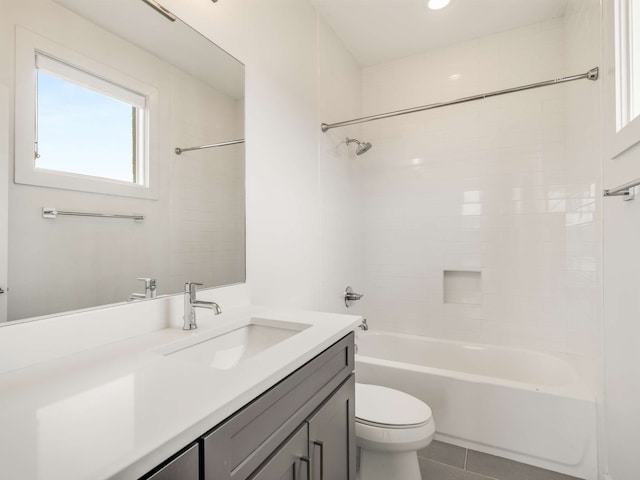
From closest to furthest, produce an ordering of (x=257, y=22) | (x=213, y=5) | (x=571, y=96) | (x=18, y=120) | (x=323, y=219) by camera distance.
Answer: (x=18, y=120), (x=213, y=5), (x=257, y=22), (x=571, y=96), (x=323, y=219)

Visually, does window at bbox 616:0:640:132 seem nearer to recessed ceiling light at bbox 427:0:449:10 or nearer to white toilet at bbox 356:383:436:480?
recessed ceiling light at bbox 427:0:449:10

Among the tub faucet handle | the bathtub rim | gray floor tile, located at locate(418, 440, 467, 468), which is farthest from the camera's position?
the tub faucet handle

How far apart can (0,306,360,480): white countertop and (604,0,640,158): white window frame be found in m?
1.23

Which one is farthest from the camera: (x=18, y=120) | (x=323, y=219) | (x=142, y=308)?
(x=323, y=219)

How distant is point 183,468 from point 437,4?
2.68 meters

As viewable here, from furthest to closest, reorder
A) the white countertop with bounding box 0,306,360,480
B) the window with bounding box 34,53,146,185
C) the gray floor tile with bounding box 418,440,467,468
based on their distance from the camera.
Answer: the gray floor tile with bounding box 418,440,467,468
the window with bounding box 34,53,146,185
the white countertop with bounding box 0,306,360,480

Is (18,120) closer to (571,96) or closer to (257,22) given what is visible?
(257,22)

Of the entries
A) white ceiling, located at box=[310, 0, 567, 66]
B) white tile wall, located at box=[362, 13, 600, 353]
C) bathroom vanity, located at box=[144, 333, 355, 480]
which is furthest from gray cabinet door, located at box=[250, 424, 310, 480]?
white ceiling, located at box=[310, 0, 567, 66]

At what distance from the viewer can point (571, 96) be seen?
218cm

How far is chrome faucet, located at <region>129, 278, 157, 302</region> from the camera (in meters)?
1.07

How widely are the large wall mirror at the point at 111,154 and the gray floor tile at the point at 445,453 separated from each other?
150 centimetres

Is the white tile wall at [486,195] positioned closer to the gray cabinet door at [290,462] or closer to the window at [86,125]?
the gray cabinet door at [290,462]

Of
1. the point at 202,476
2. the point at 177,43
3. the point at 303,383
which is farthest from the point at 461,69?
the point at 202,476

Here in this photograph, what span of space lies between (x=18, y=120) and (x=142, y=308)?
602 mm
